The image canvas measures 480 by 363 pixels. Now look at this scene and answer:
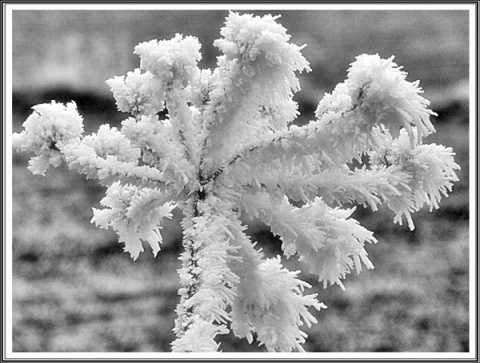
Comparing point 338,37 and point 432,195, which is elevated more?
point 338,37

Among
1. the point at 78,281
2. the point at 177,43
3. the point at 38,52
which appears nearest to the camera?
the point at 177,43

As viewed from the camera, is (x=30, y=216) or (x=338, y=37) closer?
(x=30, y=216)

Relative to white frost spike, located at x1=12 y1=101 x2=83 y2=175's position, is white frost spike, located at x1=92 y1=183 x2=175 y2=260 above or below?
below

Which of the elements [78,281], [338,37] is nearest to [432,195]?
[78,281]

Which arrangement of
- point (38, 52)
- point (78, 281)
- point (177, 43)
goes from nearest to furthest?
point (177, 43) → point (78, 281) → point (38, 52)

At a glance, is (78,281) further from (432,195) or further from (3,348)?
(432,195)

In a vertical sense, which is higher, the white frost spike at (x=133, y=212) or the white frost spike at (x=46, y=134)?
the white frost spike at (x=46, y=134)

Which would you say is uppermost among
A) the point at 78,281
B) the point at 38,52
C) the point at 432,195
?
the point at 38,52
